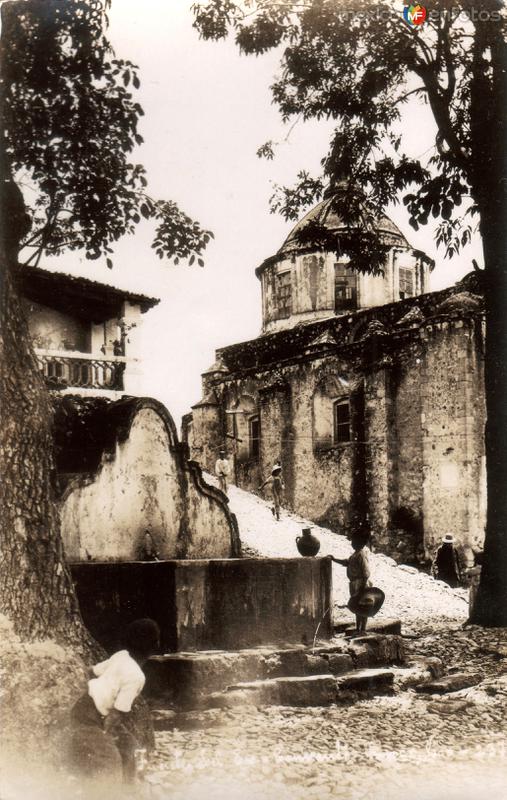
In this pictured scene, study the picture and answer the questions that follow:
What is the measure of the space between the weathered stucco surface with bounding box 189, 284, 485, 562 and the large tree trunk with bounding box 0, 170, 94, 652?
14.7 metres

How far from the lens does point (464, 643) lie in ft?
33.4

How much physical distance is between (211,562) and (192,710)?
1295mm

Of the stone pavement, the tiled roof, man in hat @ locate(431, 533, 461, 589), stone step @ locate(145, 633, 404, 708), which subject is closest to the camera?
stone step @ locate(145, 633, 404, 708)

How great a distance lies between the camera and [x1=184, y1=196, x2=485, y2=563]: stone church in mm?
20094

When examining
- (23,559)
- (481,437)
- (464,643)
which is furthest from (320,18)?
(481,437)

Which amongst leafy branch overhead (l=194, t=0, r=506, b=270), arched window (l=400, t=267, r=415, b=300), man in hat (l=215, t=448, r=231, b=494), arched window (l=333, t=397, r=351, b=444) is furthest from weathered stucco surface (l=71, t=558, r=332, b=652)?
arched window (l=400, t=267, r=415, b=300)

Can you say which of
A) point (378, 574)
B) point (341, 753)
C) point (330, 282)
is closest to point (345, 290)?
point (330, 282)

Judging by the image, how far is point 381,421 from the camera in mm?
21984

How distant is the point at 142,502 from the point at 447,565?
10859 millimetres

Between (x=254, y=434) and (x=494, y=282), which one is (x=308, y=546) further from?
(x=254, y=434)

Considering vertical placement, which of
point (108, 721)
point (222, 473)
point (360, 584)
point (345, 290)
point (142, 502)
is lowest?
point (108, 721)

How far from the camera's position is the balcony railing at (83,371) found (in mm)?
8312

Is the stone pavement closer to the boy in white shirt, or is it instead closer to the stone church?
the stone church

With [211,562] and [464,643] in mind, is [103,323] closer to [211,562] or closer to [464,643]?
[211,562]
